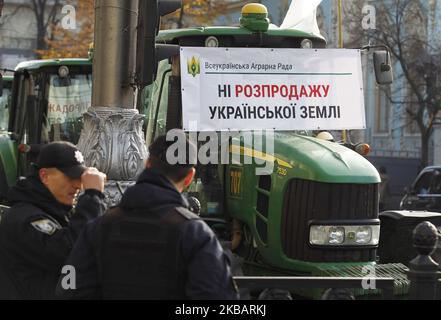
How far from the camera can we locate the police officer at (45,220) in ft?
14.4

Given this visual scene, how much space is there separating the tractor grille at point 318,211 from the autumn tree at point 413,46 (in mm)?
21988

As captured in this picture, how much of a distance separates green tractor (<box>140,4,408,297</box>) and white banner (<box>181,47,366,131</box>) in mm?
124

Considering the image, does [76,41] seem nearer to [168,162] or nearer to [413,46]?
[413,46]

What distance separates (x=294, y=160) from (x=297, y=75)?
0.90 metres

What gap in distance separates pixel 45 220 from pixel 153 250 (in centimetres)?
→ 87

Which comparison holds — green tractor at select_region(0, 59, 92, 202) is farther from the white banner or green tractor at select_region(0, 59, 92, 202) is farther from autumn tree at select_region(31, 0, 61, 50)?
autumn tree at select_region(31, 0, 61, 50)

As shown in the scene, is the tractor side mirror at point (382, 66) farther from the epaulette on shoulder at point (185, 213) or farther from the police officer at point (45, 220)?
the epaulette on shoulder at point (185, 213)

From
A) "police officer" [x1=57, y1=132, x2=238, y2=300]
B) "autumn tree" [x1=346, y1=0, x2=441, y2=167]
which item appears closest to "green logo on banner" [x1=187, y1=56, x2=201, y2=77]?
"police officer" [x1=57, y1=132, x2=238, y2=300]

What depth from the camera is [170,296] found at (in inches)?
151

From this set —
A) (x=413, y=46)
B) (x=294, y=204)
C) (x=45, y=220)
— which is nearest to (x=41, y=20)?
(x=413, y=46)
